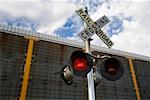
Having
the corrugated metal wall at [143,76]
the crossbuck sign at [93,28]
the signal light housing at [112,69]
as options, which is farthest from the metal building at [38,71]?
the signal light housing at [112,69]

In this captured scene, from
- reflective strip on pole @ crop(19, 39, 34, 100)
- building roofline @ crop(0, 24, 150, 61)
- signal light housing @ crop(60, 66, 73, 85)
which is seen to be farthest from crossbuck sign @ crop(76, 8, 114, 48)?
building roofline @ crop(0, 24, 150, 61)

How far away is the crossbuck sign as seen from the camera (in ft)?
9.42

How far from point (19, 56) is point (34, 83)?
2.21 m

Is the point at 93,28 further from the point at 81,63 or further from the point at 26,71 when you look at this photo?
the point at 26,71

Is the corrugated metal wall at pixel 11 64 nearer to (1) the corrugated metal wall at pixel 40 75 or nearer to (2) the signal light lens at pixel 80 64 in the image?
(1) the corrugated metal wall at pixel 40 75

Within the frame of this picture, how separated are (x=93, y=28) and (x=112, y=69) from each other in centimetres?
64

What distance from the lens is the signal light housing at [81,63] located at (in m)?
2.52

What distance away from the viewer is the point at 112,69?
2756 millimetres

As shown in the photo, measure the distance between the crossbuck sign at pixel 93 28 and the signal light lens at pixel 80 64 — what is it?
1.30 ft

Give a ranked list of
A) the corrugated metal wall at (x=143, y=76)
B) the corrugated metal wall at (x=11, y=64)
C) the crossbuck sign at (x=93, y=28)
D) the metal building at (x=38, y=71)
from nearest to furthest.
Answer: the crossbuck sign at (x=93, y=28), the corrugated metal wall at (x=11, y=64), the metal building at (x=38, y=71), the corrugated metal wall at (x=143, y=76)

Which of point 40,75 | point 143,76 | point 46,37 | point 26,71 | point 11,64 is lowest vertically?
point 40,75

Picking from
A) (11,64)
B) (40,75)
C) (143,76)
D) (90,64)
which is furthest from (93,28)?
(143,76)

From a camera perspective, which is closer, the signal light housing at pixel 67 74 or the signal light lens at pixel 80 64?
the signal light lens at pixel 80 64

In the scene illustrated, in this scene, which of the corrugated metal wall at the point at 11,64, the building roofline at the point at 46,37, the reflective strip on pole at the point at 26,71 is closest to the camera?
the corrugated metal wall at the point at 11,64
